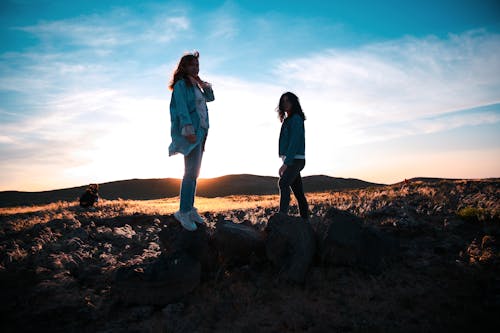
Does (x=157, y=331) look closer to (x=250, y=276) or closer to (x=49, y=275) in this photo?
(x=250, y=276)

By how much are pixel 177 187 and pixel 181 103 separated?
59290 millimetres

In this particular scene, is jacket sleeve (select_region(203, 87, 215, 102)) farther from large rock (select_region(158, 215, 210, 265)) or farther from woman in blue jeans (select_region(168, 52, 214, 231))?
large rock (select_region(158, 215, 210, 265))

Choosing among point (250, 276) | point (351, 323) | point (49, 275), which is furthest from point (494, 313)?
point (49, 275)

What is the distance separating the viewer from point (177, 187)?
62.9 metres

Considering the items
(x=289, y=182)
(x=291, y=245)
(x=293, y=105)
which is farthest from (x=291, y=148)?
(x=291, y=245)

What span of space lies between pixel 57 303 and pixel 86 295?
357mm

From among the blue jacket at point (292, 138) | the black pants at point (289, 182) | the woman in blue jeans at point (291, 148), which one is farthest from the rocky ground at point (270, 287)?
the blue jacket at point (292, 138)

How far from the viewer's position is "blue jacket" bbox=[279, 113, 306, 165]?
21.0 ft

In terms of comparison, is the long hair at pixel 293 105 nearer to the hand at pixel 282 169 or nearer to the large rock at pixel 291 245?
the hand at pixel 282 169

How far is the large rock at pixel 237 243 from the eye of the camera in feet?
17.3

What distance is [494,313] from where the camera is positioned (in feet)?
11.9

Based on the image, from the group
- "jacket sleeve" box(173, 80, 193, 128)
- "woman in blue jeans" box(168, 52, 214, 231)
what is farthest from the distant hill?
"jacket sleeve" box(173, 80, 193, 128)

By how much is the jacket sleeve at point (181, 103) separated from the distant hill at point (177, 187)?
43440mm

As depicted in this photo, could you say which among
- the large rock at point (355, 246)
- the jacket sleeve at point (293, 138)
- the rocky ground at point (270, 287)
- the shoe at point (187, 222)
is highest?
the jacket sleeve at point (293, 138)
